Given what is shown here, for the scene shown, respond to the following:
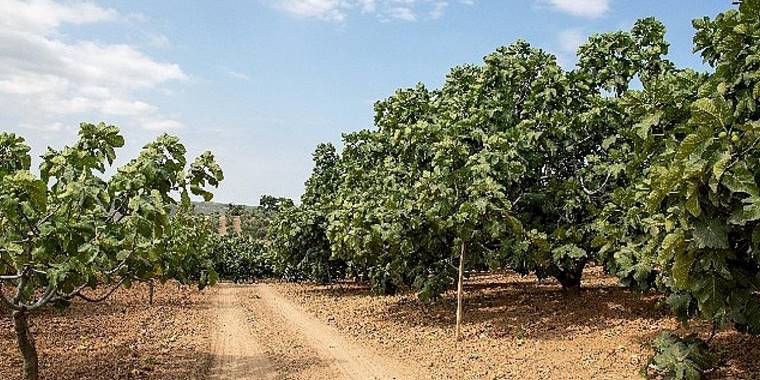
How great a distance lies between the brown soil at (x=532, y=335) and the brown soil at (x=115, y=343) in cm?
415

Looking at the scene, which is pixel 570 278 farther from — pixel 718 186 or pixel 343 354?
pixel 718 186

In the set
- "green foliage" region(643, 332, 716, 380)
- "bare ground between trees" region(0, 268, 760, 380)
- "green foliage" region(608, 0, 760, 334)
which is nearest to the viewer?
"green foliage" region(608, 0, 760, 334)

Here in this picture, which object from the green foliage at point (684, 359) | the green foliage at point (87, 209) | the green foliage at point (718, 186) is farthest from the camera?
the green foliage at point (684, 359)

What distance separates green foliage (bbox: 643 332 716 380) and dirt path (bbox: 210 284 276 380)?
265 inches

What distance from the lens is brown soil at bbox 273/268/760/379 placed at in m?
11.3

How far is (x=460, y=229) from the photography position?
13.8 m

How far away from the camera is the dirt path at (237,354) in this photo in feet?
39.4

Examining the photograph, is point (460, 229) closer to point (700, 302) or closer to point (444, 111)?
point (444, 111)

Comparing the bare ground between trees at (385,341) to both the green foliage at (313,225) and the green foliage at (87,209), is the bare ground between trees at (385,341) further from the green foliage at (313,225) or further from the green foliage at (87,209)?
the green foliage at (313,225)

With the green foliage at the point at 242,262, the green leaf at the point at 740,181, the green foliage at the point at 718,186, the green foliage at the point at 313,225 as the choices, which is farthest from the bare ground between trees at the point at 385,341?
the green foliage at the point at 242,262

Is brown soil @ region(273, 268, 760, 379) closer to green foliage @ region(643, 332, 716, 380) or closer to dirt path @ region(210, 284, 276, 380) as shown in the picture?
green foliage @ region(643, 332, 716, 380)

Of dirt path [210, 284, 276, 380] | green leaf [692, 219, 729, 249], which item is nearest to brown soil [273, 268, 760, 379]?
dirt path [210, 284, 276, 380]

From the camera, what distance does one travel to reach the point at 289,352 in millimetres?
14141

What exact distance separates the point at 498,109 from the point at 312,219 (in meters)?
14.6
